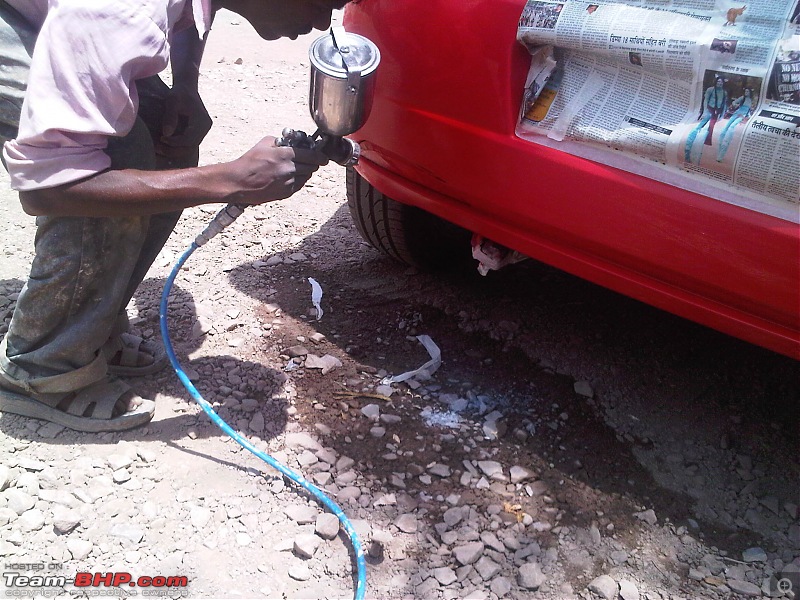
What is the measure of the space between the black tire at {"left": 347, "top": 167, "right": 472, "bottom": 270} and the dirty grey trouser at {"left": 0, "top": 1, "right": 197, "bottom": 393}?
775mm

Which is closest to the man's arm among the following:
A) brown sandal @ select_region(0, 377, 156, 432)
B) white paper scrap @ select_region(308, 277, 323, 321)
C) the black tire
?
brown sandal @ select_region(0, 377, 156, 432)

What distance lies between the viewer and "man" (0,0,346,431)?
1.49 meters

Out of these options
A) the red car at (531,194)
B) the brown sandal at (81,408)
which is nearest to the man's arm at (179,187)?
the red car at (531,194)

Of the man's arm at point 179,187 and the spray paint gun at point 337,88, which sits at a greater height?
the spray paint gun at point 337,88

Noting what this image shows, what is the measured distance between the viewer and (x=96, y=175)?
1615 mm

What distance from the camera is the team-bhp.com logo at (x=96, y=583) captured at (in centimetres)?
153

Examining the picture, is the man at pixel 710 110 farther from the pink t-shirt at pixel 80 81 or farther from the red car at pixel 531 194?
the pink t-shirt at pixel 80 81

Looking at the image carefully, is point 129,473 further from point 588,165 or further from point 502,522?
point 588,165

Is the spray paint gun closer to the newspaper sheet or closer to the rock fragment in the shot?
the newspaper sheet

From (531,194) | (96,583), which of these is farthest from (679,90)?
(96,583)

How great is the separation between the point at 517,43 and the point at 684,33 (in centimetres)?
38

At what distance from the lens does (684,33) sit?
152cm

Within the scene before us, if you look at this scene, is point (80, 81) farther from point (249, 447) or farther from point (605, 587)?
point (605, 587)

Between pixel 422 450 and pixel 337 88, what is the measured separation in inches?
38.4
